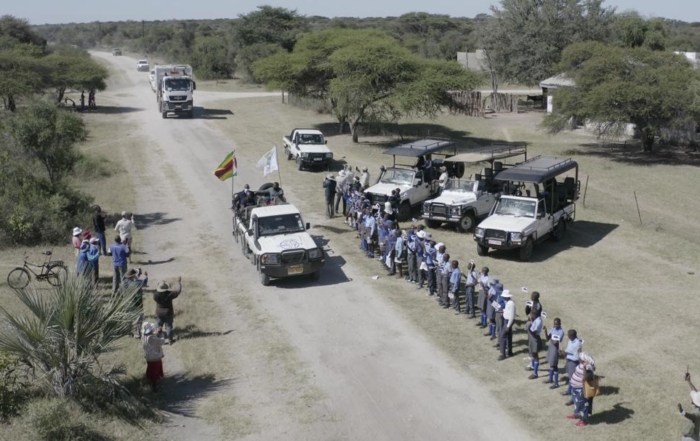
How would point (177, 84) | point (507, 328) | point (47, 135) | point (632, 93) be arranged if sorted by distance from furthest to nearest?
point (177, 84) → point (632, 93) → point (47, 135) → point (507, 328)

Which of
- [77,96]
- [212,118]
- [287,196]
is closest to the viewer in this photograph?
[287,196]

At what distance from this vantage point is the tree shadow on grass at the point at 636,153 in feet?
120

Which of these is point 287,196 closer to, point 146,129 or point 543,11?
point 146,129

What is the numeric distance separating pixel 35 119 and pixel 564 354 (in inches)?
713

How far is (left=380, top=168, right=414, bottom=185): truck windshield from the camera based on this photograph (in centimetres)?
2502

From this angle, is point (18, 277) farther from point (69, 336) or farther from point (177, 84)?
point (177, 84)

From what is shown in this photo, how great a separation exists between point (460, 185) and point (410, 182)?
193 cm


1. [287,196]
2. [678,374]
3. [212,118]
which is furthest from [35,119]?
[212,118]

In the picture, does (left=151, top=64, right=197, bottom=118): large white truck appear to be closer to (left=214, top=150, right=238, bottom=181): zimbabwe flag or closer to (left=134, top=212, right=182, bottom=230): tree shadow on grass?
(left=134, top=212, right=182, bottom=230): tree shadow on grass

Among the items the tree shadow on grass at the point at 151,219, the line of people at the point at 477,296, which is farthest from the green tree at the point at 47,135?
the line of people at the point at 477,296

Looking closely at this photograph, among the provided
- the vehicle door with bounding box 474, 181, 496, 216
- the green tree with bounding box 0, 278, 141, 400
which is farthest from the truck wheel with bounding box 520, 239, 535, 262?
the green tree with bounding box 0, 278, 141, 400

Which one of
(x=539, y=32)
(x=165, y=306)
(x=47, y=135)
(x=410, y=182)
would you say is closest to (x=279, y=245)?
(x=165, y=306)

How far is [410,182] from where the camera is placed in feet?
81.9

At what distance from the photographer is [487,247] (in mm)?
20422
